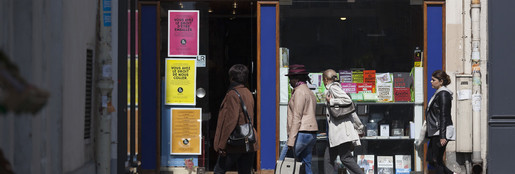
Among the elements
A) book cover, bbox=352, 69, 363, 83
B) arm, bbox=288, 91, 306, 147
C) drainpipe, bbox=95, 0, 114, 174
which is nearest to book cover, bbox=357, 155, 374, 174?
book cover, bbox=352, 69, 363, 83

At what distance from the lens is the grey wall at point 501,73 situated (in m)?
9.39

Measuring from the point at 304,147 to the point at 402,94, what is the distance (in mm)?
2492

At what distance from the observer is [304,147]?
797 centimetres

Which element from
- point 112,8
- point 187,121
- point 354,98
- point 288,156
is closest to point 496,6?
point 354,98

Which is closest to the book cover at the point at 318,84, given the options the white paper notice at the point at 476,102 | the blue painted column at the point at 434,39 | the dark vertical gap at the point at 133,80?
the blue painted column at the point at 434,39

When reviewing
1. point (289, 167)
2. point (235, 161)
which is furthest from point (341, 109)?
point (235, 161)

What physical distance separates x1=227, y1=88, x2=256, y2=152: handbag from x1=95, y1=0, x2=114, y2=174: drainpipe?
1322mm

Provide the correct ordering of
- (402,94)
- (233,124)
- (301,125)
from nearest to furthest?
(233,124), (301,125), (402,94)

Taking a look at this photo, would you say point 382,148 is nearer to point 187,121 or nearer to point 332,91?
point 332,91

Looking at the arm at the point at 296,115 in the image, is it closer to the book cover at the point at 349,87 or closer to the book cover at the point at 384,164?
the book cover at the point at 349,87

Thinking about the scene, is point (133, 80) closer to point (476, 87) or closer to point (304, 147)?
point (304, 147)

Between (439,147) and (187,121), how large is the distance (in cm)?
361

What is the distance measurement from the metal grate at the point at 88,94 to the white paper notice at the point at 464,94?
16.7ft

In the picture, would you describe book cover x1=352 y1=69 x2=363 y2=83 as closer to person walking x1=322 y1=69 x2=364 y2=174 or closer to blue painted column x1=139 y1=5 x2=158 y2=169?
person walking x1=322 y1=69 x2=364 y2=174
